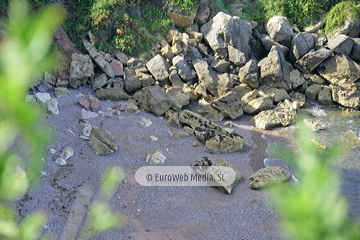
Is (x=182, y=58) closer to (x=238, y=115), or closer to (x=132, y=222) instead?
(x=238, y=115)

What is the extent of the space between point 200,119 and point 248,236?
17.6ft

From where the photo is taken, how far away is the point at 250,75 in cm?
1444

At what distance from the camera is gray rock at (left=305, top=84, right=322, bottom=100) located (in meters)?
15.1

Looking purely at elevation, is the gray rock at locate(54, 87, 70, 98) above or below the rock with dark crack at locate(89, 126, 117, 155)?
above

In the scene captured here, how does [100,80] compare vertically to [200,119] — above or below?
above

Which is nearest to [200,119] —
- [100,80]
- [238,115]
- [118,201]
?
[238,115]

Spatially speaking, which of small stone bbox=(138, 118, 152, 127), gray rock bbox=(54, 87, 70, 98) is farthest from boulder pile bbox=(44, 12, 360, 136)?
small stone bbox=(138, 118, 152, 127)

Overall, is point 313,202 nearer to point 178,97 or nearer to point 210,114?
point 210,114

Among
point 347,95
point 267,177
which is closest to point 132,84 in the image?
point 267,177

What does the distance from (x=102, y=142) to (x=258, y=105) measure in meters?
6.50

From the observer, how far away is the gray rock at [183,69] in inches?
565

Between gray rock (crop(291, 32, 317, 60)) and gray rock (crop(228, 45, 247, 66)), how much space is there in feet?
8.35

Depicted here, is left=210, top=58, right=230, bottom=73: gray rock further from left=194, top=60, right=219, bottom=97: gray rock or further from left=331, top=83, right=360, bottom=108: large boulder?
left=331, top=83, right=360, bottom=108: large boulder

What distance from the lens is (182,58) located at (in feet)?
48.0
